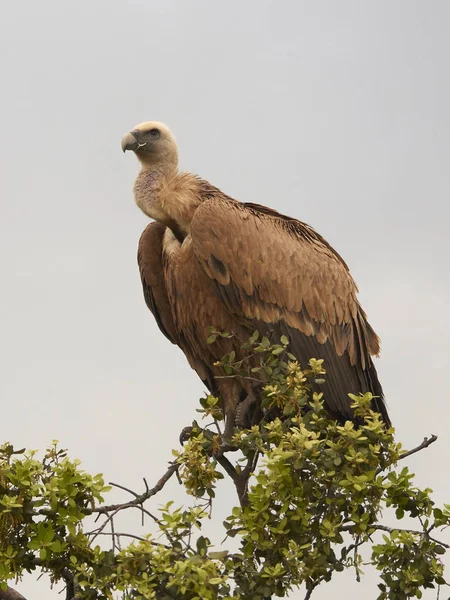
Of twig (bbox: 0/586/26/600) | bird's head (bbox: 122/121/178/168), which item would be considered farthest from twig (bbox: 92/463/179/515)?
bird's head (bbox: 122/121/178/168)

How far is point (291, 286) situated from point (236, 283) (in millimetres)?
553

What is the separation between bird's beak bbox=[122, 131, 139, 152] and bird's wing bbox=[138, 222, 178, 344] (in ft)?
2.16

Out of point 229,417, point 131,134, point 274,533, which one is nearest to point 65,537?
point 274,533

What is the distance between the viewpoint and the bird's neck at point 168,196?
841cm

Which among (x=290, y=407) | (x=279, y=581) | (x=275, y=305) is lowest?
(x=279, y=581)

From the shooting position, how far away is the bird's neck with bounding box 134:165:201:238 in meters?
8.41

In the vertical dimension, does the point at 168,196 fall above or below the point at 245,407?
above

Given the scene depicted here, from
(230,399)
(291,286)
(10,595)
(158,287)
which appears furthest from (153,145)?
(10,595)

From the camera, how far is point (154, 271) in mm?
8711

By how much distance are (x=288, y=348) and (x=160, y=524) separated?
2288 millimetres

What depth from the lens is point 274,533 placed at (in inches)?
247

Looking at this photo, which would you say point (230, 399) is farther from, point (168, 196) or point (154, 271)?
point (168, 196)

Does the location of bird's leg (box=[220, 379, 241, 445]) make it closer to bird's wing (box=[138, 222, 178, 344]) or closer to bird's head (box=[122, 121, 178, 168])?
bird's wing (box=[138, 222, 178, 344])

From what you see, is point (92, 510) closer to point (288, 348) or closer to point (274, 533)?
point (274, 533)
